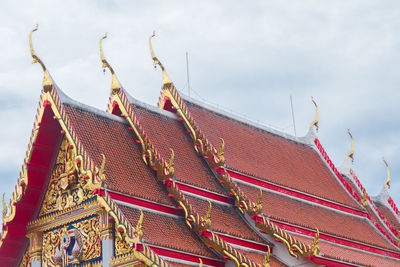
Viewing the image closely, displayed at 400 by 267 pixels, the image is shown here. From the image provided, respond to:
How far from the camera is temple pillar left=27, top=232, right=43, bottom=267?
1748 centimetres

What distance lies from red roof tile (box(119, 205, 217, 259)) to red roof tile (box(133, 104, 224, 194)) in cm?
115

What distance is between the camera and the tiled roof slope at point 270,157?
66.0ft

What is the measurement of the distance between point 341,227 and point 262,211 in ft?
9.99

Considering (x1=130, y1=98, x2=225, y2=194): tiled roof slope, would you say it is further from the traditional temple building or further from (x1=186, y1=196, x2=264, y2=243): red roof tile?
(x1=186, y1=196, x2=264, y2=243): red roof tile

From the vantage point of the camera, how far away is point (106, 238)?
15.9 metres

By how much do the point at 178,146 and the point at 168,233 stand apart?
2960mm

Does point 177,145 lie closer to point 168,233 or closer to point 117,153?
point 117,153

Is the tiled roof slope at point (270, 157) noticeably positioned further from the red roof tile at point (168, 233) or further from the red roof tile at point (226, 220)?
the red roof tile at point (168, 233)

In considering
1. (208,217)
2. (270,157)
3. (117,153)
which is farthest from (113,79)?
(270,157)

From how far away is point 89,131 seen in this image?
17219mm

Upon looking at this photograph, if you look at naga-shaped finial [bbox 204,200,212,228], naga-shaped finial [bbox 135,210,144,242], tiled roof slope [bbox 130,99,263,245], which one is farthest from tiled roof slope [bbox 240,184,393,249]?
naga-shaped finial [bbox 135,210,144,242]

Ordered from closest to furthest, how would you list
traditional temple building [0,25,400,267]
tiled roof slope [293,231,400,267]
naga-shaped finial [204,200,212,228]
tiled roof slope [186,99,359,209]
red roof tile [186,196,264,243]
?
traditional temple building [0,25,400,267]
naga-shaped finial [204,200,212,228]
red roof tile [186,196,264,243]
tiled roof slope [293,231,400,267]
tiled roof slope [186,99,359,209]

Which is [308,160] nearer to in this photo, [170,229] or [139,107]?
[139,107]

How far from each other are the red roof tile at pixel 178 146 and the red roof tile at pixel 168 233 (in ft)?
3.78
